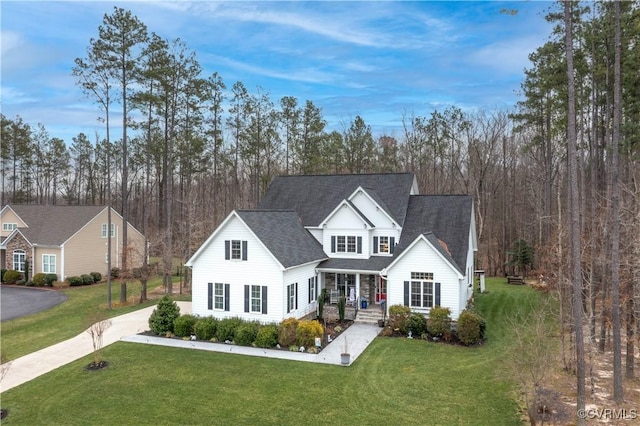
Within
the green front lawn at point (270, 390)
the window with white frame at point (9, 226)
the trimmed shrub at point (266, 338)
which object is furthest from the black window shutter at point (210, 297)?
the window with white frame at point (9, 226)

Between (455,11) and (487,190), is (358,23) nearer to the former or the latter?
(455,11)

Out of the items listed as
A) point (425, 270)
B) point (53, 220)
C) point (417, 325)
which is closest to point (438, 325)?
point (417, 325)

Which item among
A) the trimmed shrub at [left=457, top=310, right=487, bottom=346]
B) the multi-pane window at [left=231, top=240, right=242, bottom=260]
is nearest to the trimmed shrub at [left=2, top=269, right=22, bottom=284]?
the multi-pane window at [left=231, top=240, right=242, bottom=260]

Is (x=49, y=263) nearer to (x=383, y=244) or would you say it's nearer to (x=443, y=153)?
(x=383, y=244)

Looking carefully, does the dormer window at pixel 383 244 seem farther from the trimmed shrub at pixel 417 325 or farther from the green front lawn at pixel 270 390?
the green front lawn at pixel 270 390

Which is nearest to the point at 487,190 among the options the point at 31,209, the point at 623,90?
the point at 623,90

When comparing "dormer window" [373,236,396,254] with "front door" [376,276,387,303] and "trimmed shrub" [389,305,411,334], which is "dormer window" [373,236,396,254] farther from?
"trimmed shrub" [389,305,411,334]

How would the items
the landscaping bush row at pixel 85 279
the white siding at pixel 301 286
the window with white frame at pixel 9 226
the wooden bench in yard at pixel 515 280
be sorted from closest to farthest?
1. the white siding at pixel 301 286
2. the landscaping bush row at pixel 85 279
3. the wooden bench in yard at pixel 515 280
4. the window with white frame at pixel 9 226

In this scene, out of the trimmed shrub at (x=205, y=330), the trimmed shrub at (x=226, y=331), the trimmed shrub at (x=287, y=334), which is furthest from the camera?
the trimmed shrub at (x=205, y=330)

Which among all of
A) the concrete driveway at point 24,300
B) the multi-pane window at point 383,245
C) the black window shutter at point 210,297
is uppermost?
the multi-pane window at point 383,245
